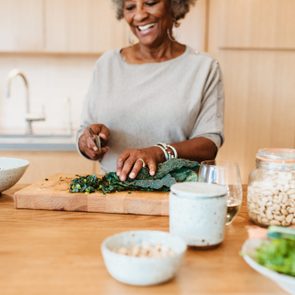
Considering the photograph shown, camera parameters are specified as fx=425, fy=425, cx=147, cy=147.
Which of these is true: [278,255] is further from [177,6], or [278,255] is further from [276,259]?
[177,6]

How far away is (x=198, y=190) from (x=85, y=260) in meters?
0.25

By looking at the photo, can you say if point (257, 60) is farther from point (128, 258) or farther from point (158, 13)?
point (128, 258)

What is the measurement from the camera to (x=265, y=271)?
24.9 inches

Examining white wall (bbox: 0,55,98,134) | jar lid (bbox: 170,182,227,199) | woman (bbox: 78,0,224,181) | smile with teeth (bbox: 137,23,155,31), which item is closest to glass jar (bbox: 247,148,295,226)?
jar lid (bbox: 170,182,227,199)

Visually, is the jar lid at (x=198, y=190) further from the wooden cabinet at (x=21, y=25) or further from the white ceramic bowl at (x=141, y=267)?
the wooden cabinet at (x=21, y=25)

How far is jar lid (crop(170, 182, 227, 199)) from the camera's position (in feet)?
2.54

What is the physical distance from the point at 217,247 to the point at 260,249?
171 millimetres

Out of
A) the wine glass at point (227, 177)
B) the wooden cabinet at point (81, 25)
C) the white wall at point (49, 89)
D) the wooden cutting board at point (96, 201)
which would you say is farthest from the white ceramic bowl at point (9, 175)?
the white wall at point (49, 89)

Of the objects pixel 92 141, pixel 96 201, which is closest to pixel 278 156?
pixel 96 201

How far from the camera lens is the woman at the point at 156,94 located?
155 centimetres

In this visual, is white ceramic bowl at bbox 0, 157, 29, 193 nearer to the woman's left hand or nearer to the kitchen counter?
the woman's left hand

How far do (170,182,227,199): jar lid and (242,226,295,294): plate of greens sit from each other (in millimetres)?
123

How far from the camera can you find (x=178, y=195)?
790mm

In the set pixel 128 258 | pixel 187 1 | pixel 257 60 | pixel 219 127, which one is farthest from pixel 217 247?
pixel 257 60
